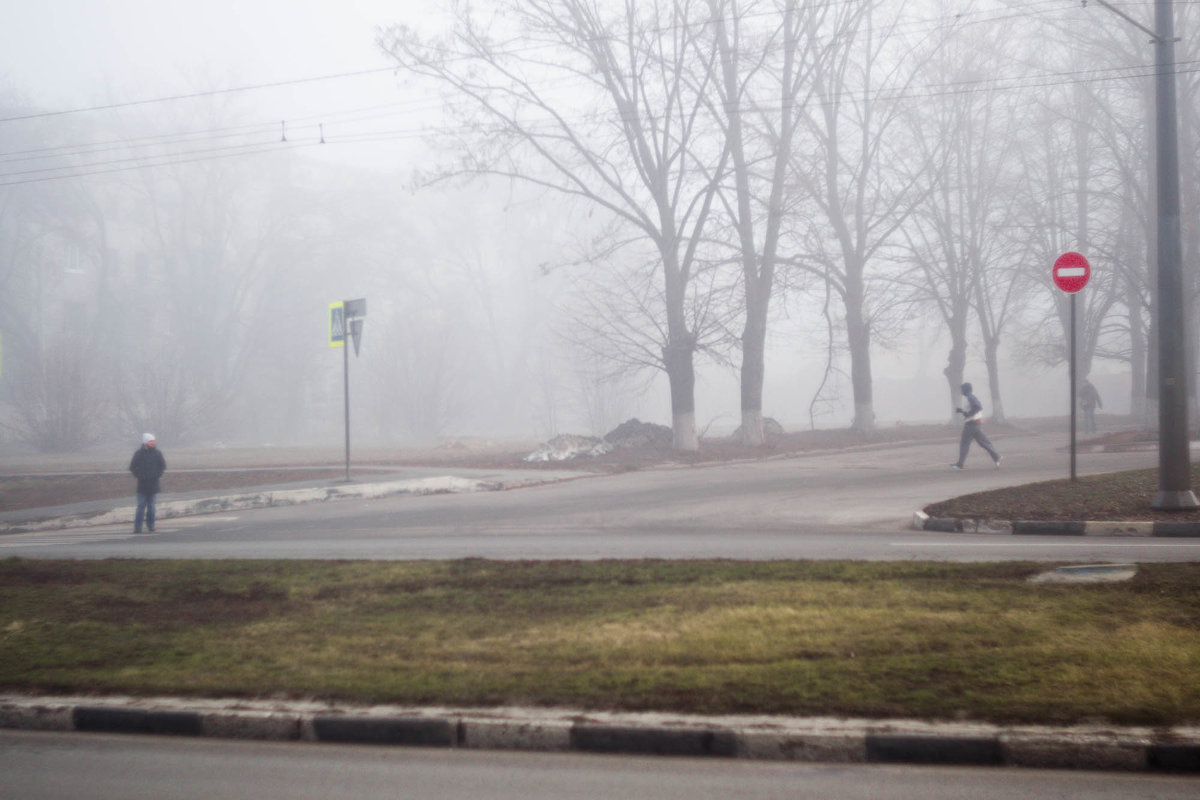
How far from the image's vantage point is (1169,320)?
1257 centimetres

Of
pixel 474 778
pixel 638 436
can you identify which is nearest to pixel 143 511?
pixel 474 778

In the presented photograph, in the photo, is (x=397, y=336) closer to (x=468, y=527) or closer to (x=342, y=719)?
(x=468, y=527)

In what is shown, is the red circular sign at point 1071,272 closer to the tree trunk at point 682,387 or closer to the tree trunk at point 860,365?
the tree trunk at point 682,387

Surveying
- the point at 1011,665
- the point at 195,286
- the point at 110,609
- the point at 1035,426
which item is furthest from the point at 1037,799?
the point at 195,286

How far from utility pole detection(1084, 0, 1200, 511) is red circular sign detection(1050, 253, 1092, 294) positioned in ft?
4.47

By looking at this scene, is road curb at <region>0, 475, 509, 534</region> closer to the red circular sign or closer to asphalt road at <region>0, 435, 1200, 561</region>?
asphalt road at <region>0, 435, 1200, 561</region>

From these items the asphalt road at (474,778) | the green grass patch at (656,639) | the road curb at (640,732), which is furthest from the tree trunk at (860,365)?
the asphalt road at (474,778)

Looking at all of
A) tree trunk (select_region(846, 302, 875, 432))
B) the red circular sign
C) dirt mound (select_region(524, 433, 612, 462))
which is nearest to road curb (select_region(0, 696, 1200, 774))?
the red circular sign

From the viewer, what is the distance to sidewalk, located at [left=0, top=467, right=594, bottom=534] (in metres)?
18.9

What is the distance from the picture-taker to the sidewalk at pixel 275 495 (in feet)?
62.1

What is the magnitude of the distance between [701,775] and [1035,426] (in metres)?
41.4

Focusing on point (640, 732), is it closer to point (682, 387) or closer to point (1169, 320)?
point (1169, 320)

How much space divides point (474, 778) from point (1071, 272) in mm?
12731

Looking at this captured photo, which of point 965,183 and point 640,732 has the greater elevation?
point 965,183
